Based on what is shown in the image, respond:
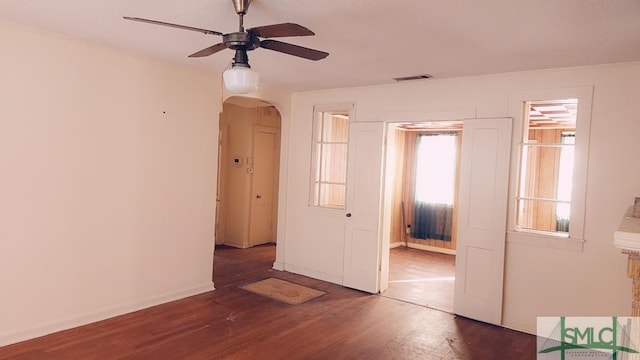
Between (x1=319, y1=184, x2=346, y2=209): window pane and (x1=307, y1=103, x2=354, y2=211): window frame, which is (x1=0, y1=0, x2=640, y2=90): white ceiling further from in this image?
(x1=319, y1=184, x2=346, y2=209): window pane

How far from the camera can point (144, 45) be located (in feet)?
11.8

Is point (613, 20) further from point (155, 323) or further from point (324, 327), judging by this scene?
point (155, 323)

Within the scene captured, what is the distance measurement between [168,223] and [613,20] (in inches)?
163

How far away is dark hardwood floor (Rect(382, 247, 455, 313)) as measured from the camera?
187 inches

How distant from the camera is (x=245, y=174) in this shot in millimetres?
7105

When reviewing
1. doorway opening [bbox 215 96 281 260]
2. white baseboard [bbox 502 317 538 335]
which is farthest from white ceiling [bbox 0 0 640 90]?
doorway opening [bbox 215 96 281 260]

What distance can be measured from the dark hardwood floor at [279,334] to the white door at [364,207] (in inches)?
15.9

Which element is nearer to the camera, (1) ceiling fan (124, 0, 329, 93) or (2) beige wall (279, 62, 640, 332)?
(1) ceiling fan (124, 0, 329, 93)

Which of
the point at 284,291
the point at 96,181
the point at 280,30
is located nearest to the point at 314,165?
Result: the point at 284,291

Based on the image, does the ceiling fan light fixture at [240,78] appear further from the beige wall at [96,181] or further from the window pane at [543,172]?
the window pane at [543,172]

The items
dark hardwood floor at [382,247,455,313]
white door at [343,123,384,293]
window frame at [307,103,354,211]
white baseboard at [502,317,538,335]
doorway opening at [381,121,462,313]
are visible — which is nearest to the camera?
white baseboard at [502,317,538,335]

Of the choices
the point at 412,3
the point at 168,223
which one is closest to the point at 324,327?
the point at 168,223

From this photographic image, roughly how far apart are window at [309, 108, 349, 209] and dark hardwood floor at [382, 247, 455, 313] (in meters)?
1.32

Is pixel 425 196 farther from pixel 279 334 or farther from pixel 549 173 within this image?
pixel 279 334
